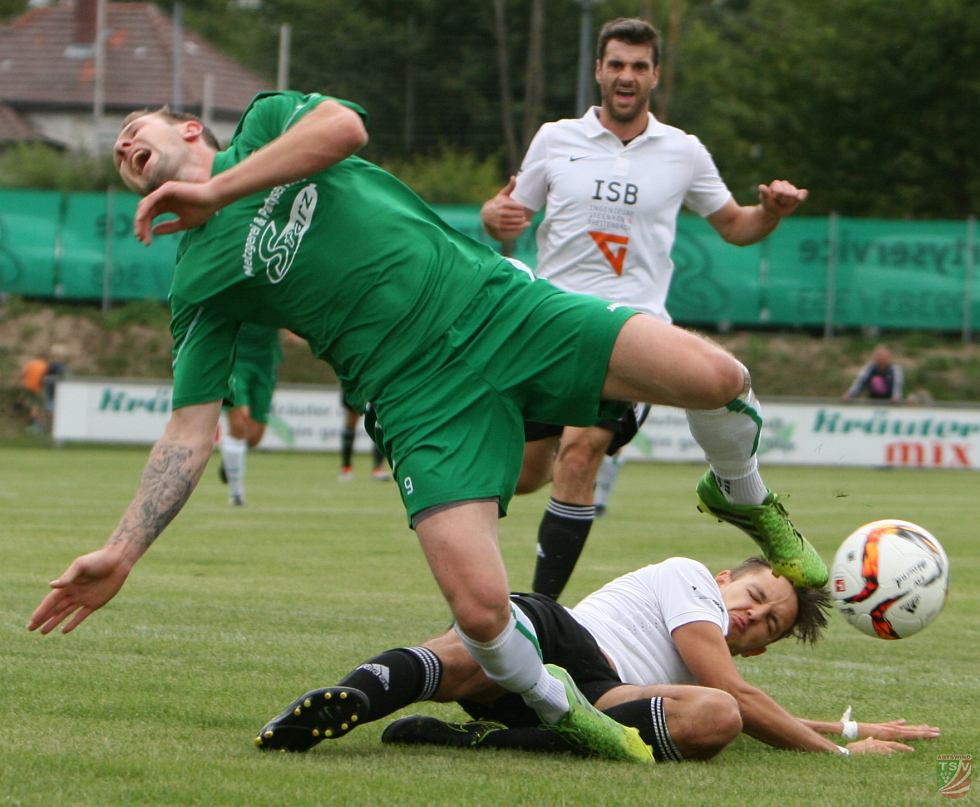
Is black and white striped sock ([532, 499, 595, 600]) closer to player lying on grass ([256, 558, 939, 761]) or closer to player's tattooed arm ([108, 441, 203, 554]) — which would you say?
player lying on grass ([256, 558, 939, 761])

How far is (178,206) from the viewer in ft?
14.6

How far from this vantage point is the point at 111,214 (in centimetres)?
2853

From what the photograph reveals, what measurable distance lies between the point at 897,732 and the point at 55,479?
14.9 metres

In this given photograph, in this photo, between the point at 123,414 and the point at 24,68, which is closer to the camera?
the point at 123,414

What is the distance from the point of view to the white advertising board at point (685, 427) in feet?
82.1

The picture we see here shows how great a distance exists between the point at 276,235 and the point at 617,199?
10.2 feet

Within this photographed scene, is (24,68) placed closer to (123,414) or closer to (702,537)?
(123,414)

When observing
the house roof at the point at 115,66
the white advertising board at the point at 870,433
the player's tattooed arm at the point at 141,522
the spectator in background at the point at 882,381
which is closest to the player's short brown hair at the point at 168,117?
the player's tattooed arm at the point at 141,522

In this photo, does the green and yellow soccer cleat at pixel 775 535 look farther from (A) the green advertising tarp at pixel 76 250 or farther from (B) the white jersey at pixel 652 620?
(A) the green advertising tarp at pixel 76 250

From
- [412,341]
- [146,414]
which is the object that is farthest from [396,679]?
[146,414]

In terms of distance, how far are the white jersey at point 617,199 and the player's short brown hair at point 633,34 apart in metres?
0.41

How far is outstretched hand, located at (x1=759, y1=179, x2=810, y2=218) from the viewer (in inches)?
246

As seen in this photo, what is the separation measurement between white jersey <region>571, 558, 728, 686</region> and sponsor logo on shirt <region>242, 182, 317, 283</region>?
1453 mm

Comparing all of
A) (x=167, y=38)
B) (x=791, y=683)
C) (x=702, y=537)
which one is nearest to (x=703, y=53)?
(x=167, y=38)
